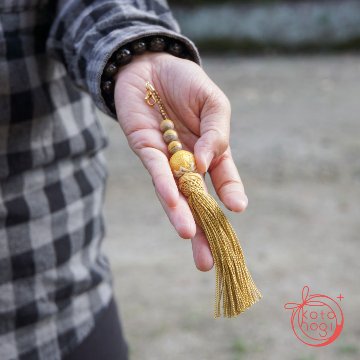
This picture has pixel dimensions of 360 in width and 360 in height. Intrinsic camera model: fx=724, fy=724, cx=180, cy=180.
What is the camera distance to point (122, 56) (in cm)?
101

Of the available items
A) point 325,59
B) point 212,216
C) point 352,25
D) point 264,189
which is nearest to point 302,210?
point 264,189

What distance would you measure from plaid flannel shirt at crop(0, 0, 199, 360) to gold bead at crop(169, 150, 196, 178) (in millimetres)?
163

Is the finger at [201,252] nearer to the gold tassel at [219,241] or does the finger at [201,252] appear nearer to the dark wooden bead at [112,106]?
the gold tassel at [219,241]

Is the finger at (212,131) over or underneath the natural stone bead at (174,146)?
over

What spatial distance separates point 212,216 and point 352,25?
656 centimetres

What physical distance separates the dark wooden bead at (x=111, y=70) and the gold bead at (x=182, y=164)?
0.56 ft

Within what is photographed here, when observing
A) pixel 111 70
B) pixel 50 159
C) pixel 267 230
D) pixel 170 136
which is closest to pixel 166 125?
pixel 170 136

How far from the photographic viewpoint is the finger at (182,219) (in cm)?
79

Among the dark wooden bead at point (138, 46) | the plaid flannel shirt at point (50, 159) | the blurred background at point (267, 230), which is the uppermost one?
the dark wooden bead at point (138, 46)

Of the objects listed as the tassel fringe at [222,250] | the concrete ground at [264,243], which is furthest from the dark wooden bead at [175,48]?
the concrete ground at [264,243]

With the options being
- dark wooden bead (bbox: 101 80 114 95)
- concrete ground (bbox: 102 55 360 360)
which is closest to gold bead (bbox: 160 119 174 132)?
dark wooden bead (bbox: 101 80 114 95)

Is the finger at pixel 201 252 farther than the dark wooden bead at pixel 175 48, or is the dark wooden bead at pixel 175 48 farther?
the dark wooden bead at pixel 175 48

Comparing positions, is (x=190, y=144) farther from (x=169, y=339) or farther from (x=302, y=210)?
(x=302, y=210)

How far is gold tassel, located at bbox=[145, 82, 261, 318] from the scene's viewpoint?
2.88 ft
